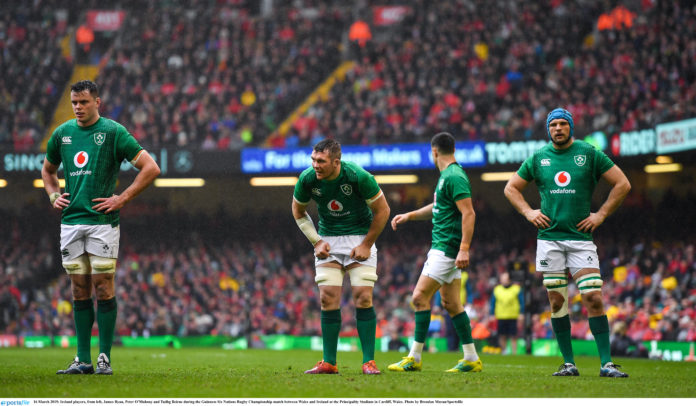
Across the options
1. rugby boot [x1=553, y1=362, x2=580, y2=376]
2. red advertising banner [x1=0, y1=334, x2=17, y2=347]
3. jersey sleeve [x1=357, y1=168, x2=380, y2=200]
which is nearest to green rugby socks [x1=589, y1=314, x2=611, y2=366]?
rugby boot [x1=553, y1=362, x2=580, y2=376]

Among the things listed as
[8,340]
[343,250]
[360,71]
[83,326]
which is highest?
[360,71]

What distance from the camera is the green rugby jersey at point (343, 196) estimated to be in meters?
8.16

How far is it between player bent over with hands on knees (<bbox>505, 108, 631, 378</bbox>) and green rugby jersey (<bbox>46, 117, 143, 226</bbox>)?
3772 millimetres

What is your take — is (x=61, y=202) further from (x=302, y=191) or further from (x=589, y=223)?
(x=589, y=223)

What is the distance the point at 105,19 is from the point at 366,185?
28.5 metres

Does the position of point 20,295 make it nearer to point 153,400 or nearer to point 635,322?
point 635,322

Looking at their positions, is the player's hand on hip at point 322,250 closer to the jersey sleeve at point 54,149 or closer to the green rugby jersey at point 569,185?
the green rugby jersey at point 569,185

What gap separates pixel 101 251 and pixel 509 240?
2043 cm

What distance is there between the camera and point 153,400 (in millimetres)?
5637

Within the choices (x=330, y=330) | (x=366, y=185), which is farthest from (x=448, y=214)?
(x=330, y=330)

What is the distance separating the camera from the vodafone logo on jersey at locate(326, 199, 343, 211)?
8297mm

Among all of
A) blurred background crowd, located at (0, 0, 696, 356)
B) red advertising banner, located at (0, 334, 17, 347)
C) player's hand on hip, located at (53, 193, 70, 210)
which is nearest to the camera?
player's hand on hip, located at (53, 193, 70, 210)

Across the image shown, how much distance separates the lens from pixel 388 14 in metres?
34.3

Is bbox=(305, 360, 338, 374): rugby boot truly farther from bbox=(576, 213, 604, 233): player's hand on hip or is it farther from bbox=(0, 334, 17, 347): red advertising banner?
bbox=(0, 334, 17, 347): red advertising banner
